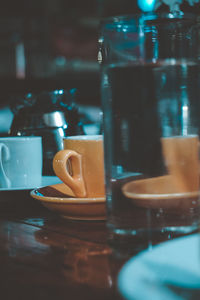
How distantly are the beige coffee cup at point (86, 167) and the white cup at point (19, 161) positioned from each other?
13cm

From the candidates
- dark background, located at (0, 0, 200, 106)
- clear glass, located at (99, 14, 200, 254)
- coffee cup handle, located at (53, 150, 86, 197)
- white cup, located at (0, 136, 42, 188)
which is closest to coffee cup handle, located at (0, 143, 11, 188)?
white cup, located at (0, 136, 42, 188)

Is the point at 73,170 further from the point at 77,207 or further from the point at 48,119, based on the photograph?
the point at 48,119

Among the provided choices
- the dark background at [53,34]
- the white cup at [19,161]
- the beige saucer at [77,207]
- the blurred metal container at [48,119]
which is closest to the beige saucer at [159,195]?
the beige saucer at [77,207]

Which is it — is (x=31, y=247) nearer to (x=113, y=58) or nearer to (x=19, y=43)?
(x=113, y=58)

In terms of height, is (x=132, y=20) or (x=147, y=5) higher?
(x=147, y=5)

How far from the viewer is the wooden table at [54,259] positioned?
32 cm

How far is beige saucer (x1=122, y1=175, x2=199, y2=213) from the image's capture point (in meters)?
0.38

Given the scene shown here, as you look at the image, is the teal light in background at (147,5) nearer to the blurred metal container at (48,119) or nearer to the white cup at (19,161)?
the blurred metal container at (48,119)

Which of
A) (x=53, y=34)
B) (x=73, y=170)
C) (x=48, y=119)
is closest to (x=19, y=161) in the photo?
(x=73, y=170)

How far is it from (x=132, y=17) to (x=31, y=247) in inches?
8.9

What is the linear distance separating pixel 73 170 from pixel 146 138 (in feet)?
0.67

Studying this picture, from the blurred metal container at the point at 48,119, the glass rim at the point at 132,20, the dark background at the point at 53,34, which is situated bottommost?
the blurred metal container at the point at 48,119

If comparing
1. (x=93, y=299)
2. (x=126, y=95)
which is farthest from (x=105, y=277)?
(x=126, y=95)

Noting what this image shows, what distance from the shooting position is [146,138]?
1.24 ft
